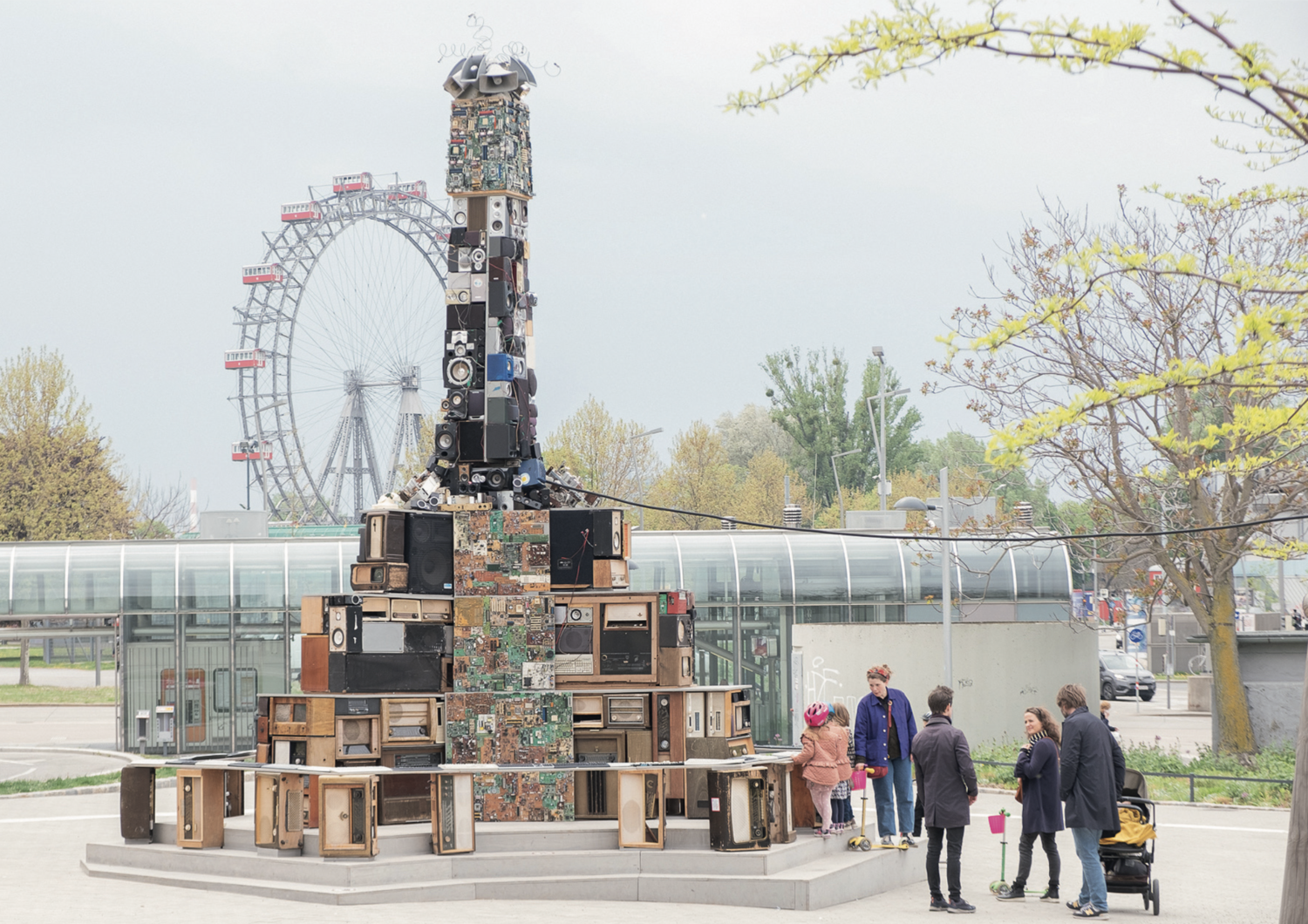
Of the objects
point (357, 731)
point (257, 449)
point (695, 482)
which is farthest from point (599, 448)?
point (357, 731)

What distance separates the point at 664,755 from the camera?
48.2 ft

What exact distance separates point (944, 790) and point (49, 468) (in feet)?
131

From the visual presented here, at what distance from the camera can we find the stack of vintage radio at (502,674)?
558 inches

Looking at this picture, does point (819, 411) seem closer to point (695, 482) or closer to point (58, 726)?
point (695, 482)

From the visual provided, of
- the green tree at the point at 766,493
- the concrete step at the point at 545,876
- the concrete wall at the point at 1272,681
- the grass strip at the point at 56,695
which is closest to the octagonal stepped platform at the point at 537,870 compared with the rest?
the concrete step at the point at 545,876

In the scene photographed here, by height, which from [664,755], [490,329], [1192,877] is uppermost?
[490,329]

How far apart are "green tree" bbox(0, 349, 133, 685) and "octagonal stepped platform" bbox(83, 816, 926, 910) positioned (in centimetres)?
3484

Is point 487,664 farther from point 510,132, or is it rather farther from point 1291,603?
point 1291,603

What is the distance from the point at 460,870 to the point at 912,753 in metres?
4.03

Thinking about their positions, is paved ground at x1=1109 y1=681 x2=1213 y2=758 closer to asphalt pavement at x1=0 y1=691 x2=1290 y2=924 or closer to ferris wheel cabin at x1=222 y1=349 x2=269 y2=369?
asphalt pavement at x1=0 y1=691 x2=1290 y2=924

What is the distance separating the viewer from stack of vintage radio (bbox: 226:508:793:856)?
14180 millimetres

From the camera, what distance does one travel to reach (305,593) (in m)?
29.8

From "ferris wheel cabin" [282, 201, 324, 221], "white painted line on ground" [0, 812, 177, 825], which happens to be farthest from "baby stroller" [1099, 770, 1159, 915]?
"ferris wheel cabin" [282, 201, 324, 221]

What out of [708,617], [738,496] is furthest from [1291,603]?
[708,617]
